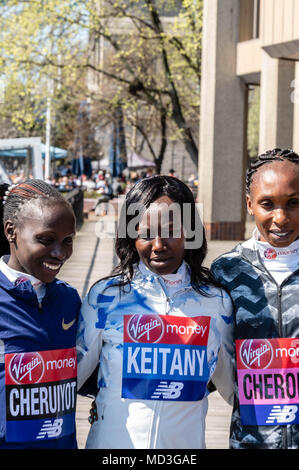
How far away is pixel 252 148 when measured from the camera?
206ft

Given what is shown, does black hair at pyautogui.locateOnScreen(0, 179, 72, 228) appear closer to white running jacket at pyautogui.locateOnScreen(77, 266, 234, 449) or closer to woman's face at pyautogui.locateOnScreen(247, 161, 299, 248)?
white running jacket at pyautogui.locateOnScreen(77, 266, 234, 449)

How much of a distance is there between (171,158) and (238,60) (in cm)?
4505

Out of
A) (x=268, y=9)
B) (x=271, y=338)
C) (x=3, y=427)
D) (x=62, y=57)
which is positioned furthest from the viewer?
(x=62, y=57)

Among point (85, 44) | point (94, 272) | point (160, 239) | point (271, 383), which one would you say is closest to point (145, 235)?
point (160, 239)

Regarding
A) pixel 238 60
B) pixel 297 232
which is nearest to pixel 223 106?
pixel 238 60

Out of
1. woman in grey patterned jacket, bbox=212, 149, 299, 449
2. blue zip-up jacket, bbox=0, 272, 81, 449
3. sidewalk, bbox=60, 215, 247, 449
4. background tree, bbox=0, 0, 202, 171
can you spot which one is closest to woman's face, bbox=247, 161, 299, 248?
woman in grey patterned jacket, bbox=212, 149, 299, 449

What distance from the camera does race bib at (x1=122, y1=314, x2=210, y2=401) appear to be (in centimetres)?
288

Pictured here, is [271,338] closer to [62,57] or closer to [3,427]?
[3,427]

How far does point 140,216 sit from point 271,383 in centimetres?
73

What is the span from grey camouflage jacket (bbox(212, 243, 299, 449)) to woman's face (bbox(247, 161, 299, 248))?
13 centimetres

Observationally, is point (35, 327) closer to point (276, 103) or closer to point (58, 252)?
point (58, 252)

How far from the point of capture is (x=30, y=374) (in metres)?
2.80

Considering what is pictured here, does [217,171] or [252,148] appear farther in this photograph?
[252,148]

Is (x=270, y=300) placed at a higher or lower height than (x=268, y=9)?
lower
